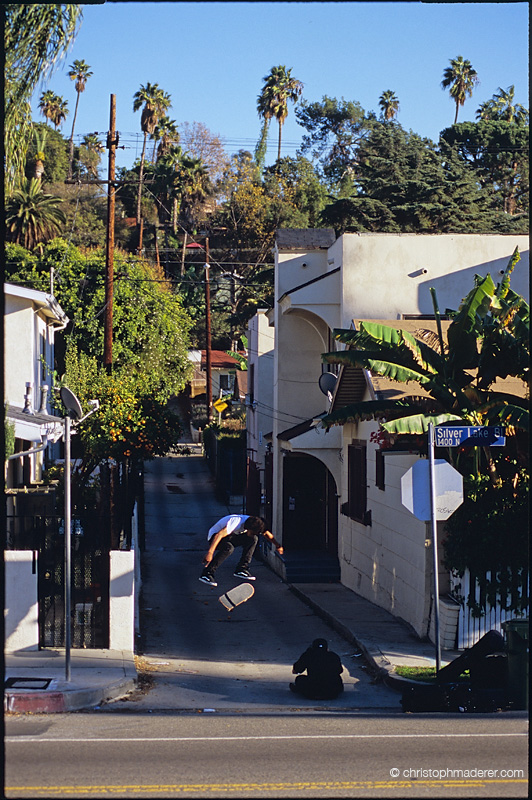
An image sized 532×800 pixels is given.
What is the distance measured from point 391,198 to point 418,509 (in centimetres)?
3747

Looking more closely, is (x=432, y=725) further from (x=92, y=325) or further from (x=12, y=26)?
(x=92, y=325)

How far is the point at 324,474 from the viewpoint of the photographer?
27.4 meters

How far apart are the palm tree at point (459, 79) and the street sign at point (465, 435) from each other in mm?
64132

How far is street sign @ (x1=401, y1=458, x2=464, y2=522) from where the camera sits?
1184 centimetres

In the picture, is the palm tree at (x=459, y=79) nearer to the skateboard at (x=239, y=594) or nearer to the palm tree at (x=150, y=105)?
the palm tree at (x=150, y=105)

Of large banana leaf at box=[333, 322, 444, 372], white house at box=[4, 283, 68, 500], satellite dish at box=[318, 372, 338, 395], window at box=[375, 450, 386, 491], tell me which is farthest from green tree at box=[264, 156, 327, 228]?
large banana leaf at box=[333, 322, 444, 372]

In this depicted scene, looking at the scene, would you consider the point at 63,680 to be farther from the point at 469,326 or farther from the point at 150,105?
the point at 150,105

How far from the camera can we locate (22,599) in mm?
12648

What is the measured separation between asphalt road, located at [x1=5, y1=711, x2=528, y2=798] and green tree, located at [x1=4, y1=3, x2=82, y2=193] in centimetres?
845

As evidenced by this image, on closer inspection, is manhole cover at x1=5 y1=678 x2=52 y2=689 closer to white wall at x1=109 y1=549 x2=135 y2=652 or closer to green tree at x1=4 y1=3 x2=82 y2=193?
white wall at x1=109 y1=549 x2=135 y2=652

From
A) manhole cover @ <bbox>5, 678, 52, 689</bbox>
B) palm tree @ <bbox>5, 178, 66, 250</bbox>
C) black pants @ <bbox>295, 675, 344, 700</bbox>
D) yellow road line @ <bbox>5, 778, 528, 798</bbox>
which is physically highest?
palm tree @ <bbox>5, 178, 66, 250</bbox>

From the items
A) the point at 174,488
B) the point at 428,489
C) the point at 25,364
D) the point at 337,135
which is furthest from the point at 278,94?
the point at 428,489

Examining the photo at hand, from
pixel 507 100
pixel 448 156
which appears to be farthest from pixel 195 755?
pixel 507 100

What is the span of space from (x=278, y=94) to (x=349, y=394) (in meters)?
61.1
